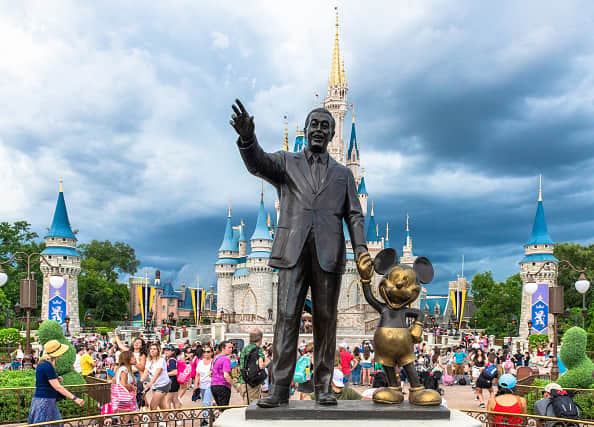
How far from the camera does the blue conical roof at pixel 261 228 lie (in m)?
54.1

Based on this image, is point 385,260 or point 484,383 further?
point 484,383

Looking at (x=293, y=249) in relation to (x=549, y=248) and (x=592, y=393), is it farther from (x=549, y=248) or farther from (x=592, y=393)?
(x=549, y=248)

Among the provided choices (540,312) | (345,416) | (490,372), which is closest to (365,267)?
(345,416)

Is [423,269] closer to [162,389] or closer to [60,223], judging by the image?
[162,389]

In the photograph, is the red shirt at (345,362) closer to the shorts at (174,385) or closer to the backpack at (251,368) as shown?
the shorts at (174,385)

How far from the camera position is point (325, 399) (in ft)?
12.7

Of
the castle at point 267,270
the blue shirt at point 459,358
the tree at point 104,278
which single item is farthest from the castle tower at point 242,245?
the blue shirt at point 459,358

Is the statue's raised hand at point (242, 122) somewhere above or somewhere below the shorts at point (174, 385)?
above

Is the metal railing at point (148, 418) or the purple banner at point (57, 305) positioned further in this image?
the purple banner at point (57, 305)

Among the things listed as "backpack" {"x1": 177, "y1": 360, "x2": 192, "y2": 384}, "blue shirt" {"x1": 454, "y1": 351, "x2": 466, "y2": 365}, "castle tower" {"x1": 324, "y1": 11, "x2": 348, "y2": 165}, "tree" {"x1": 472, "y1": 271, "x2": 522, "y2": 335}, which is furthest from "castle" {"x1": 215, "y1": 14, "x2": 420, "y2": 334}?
"backpack" {"x1": 177, "y1": 360, "x2": 192, "y2": 384}

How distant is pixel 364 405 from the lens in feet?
12.6

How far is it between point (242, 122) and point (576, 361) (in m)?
7.29

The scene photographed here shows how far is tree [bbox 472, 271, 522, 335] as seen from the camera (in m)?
43.3

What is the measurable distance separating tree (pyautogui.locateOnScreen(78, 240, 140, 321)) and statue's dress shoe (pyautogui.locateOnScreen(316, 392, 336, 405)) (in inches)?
1932
